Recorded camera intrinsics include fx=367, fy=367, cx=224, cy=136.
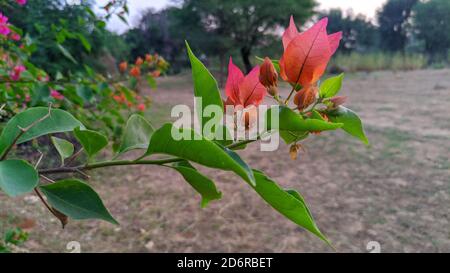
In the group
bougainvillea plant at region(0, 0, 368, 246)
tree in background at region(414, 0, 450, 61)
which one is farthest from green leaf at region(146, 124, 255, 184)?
tree in background at region(414, 0, 450, 61)

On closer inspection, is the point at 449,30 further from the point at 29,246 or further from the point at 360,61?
the point at 29,246

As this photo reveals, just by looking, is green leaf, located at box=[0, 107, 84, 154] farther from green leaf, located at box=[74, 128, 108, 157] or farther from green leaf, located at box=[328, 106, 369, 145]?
green leaf, located at box=[328, 106, 369, 145]

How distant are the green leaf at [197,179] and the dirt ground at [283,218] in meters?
1.04

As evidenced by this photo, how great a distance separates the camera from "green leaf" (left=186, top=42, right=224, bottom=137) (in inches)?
8.1

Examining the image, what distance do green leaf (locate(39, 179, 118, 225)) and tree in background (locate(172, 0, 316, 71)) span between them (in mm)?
7721

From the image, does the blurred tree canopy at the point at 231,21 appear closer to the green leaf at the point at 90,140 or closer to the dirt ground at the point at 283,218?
the dirt ground at the point at 283,218

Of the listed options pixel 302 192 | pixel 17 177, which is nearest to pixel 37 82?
pixel 17 177

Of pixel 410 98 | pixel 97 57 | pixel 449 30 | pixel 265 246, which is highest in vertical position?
pixel 449 30

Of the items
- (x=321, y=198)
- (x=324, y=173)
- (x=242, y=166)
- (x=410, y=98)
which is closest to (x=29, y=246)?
(x=321, y=198)

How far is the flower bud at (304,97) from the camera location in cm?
22

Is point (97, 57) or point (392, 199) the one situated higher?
point (97, 57)

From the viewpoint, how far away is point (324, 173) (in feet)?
6.41

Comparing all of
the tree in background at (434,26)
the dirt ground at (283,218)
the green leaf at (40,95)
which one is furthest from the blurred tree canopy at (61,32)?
the tree in background at (434,26)

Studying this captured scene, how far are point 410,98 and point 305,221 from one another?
4.42 m
